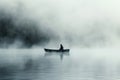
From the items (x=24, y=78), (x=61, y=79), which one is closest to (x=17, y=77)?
(x=24, y=78)

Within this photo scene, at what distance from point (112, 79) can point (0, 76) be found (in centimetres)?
1580

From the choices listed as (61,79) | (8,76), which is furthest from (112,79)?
(8,76)

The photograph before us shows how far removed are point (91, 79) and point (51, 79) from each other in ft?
17.7

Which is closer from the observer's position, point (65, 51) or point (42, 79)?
point (42, 79)

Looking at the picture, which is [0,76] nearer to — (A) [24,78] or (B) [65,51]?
(A) [24,78]

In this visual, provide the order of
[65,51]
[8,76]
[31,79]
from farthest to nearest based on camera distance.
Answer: [65,51], [8,76], [31,79]

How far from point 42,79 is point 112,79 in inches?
371

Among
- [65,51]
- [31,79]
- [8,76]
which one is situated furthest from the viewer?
[65,51]

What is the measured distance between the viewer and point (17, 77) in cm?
6128

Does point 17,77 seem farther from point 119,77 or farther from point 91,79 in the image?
point 119,77

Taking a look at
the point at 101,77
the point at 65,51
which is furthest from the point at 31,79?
the point at 65,51

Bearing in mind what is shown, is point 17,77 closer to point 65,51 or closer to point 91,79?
point 91,79

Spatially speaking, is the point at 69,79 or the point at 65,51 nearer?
the point at 69,79

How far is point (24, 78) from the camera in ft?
196
